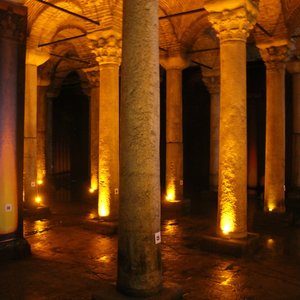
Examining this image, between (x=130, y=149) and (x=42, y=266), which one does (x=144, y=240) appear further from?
(x=42, y=266)

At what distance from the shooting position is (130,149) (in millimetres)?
4152

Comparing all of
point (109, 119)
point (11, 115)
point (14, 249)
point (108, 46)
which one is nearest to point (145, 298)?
point (14, 249)

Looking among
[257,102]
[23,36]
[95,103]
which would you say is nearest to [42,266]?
[23,36]

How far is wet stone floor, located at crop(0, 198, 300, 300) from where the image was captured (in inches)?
199

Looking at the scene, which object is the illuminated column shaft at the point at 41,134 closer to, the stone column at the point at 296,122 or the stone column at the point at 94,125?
the stone column at the point at 94,125

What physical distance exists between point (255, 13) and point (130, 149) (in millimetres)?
4428

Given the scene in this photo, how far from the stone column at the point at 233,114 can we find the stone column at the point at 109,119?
2.57 meters

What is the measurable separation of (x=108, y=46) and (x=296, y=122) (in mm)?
7781

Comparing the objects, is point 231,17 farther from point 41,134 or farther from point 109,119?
point 41,134

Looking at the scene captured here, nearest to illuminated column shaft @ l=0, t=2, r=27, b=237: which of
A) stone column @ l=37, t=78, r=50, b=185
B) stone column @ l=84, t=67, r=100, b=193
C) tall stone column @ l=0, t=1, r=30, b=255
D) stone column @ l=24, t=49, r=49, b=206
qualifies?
tall stone column @ l=0, t=1, r=30, b=255

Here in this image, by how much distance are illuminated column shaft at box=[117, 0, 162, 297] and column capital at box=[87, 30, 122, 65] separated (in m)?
4.47

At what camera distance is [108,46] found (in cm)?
864

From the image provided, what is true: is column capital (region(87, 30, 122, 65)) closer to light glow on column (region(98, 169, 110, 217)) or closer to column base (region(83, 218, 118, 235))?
light glow on column (region(98, 169, 110, 217))

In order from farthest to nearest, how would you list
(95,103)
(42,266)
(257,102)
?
(257,102)
(95,103)
(42,266)
